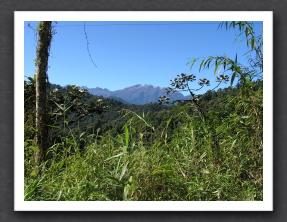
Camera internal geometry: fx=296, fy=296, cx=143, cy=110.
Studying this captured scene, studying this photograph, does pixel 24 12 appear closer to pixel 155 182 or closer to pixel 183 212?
pixel 155 182

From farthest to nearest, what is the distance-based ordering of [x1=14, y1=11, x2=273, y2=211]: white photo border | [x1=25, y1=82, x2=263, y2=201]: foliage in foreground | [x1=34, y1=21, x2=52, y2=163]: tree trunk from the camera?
1. [x1=34, y1=21, x2=52, y2=163]: tree trunk
2. [x1=25, y1=82, x2=263, y2=201]: foliage in foreground
3. [x1=14, y1=11, x2=273, y2=211]: white photo border

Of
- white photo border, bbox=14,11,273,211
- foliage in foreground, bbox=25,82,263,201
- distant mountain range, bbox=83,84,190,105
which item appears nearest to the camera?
white photo border, bbox=14,11,273,211

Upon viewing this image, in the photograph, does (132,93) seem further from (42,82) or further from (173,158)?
(173,158)

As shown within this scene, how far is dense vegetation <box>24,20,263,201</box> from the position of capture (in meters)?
2.06

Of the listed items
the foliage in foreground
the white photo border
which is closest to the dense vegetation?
the foliage in foreground

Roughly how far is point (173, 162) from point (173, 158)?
31 mm

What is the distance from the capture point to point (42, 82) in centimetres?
286

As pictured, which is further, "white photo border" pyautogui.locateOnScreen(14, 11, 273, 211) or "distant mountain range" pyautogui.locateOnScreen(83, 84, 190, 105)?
"distant mountain range" pyautogui.locateOnScreen(83, 84, 190, 105)

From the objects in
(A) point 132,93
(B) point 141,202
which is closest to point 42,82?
(A) point 132,93

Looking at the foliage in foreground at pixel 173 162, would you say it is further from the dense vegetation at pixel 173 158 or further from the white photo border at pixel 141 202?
the white photo border at pixel 141 202

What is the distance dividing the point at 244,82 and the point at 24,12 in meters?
1.68

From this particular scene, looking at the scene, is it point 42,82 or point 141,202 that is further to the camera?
point 42,82

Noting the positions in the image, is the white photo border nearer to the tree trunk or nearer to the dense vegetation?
the dense vegetation
